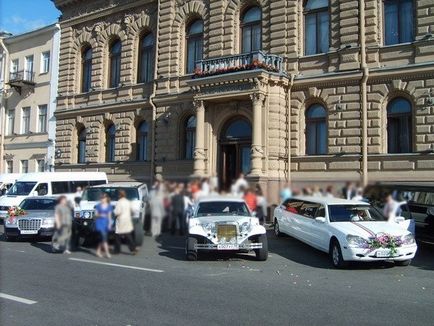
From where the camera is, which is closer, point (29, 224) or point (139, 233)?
point (139, 233)

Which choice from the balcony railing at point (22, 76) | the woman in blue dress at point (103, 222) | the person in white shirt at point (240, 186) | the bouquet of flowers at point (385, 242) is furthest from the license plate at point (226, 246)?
the balcony railing at point (22, 76)

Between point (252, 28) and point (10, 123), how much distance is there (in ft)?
6.26

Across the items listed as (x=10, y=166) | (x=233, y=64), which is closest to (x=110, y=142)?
(x=10, y=166)

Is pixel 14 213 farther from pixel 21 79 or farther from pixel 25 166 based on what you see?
pixel 21 79

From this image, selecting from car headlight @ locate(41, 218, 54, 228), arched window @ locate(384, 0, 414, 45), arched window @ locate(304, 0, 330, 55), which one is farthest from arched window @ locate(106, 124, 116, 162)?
arched window @ locate(384, 0, 414, 45)

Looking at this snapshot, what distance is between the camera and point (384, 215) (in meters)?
2.00

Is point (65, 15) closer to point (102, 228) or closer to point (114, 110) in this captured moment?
point (114, 110)

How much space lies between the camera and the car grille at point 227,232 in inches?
76.0

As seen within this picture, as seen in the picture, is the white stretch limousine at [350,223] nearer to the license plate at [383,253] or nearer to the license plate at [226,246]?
the license plate at [383,253]

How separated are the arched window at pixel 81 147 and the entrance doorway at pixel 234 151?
793 millimetres

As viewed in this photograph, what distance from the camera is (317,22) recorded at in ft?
12.4

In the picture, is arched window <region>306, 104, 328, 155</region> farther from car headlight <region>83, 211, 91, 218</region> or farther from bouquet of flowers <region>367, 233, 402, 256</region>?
car headlight <region>83, 211, 91, 218</region>

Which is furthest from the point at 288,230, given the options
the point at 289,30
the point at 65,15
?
the point at 289,30

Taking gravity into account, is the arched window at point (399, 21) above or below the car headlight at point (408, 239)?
above
